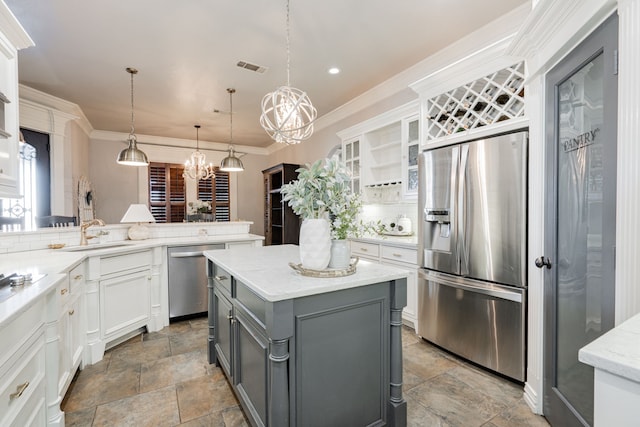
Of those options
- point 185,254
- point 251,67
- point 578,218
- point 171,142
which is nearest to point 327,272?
point 578,218

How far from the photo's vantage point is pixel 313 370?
140 cm

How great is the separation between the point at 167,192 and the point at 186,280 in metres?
4.11

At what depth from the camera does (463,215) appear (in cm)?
245

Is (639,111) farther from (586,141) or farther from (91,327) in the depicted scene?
(91,327)

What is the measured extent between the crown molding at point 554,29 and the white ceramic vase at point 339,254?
60.1 inches

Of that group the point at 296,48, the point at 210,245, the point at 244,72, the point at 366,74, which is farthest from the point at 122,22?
the point at 366,74

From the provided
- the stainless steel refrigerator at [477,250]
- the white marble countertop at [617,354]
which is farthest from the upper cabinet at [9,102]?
the stainless steel refrigerator at [477,250]

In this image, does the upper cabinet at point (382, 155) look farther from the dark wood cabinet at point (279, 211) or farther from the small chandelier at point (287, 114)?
the dark wood cabinet at point (279, 211)

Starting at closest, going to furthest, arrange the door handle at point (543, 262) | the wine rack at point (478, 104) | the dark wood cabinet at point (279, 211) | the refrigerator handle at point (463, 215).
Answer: the door handle at point (543, 262) → the wine rack at point (478, 104) → the refrigerator handle at point (463, 215) → the dark wood cabinet at point (279, 211)

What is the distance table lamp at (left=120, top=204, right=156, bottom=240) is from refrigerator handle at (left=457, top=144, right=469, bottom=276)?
3.00 meters

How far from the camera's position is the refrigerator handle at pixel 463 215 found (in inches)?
95.7

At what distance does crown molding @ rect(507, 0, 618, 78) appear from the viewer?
1334 mm

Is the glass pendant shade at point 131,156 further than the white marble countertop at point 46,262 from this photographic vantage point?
Yes

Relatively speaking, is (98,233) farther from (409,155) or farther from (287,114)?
(409,155)
